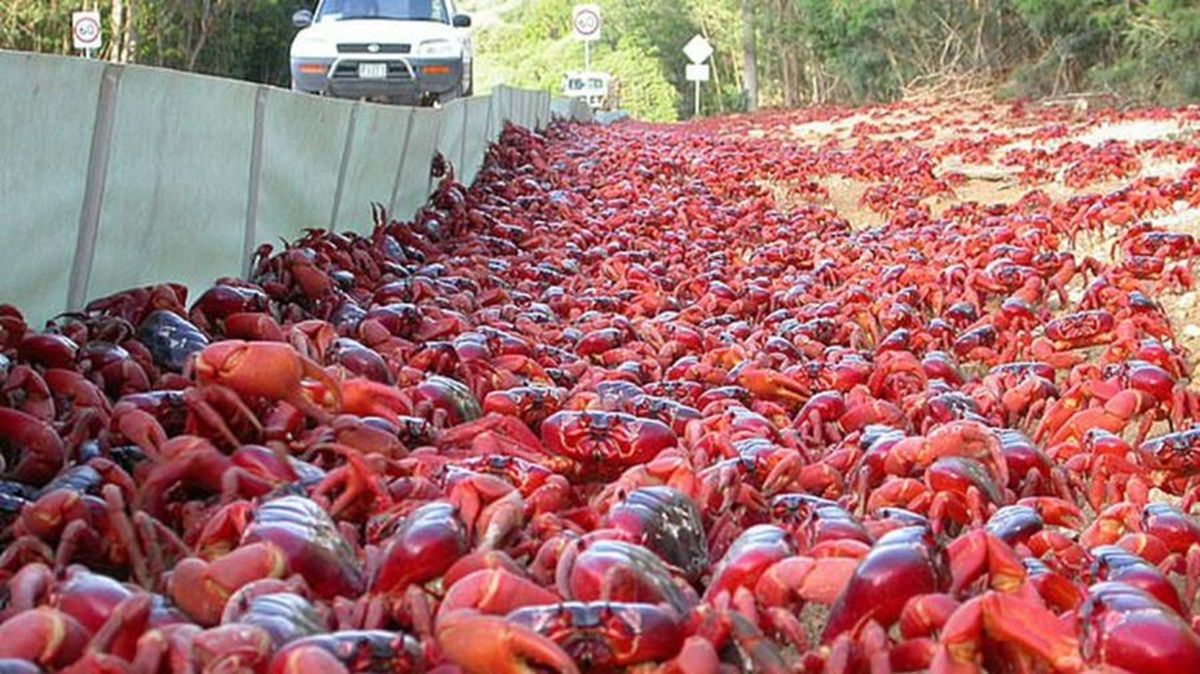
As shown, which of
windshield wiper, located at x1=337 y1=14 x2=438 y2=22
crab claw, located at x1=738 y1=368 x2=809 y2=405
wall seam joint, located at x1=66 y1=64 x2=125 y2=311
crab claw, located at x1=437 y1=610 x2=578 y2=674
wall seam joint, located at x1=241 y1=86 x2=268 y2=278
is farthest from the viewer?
windshield wiper, located at x1=337 y1=14 x2=438 y2=22

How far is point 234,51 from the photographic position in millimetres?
40656

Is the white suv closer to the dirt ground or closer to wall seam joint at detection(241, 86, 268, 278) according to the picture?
the dirt ground

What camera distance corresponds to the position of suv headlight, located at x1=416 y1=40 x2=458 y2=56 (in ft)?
64.2

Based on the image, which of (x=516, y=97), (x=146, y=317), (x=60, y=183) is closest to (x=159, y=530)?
(x=146, y=317)

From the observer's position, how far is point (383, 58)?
19.4m

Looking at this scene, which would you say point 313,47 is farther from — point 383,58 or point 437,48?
point 437,48

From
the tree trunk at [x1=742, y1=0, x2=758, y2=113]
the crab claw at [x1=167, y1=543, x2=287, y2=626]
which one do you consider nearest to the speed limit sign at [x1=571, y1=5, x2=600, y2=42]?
the tree trunk at [x1=742, y1=0, x2=758, y2=113]

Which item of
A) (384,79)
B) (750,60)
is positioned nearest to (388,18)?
(384,79)

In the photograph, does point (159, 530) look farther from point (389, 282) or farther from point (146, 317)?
point (389, 282)

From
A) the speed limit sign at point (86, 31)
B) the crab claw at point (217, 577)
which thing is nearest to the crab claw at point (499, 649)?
the crab claw at point (217, 577)

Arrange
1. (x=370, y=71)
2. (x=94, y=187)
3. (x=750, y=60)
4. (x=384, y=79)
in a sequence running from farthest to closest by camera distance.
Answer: (x=750, y=60) → (x=370, y=71) → (x=384, y=79) → (x=94, y=187)

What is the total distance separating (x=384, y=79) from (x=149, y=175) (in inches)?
531

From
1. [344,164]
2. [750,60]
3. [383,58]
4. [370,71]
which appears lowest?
[750,60]

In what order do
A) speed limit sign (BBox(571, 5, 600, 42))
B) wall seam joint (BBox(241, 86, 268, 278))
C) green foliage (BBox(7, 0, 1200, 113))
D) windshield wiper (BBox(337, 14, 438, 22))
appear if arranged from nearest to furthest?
wall seam joint (BBox(241, 86, 268, 278)) < windshield wiper (BBox(337, 14, 438, 22)) < green foliage (BBox(7, 0, 1200, 113)) < speed limit sign (BBox(571, 5, 600, 42))
